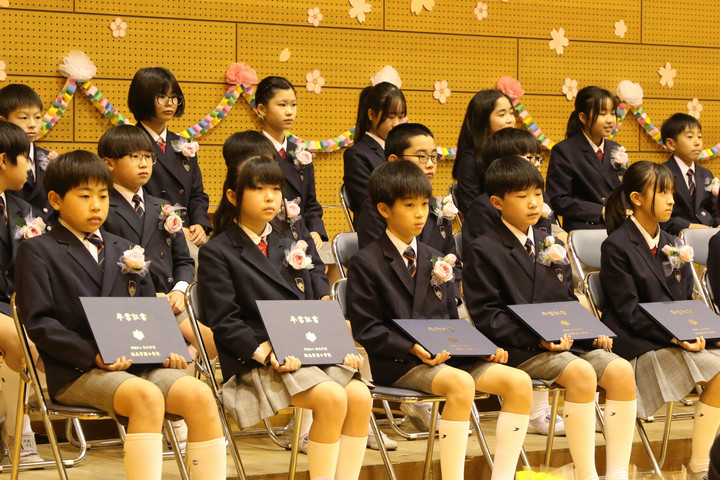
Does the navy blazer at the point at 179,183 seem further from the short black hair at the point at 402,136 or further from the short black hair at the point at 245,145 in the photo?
the short black hair at the point at 402,136

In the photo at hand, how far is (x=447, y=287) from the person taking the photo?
13.9 ft

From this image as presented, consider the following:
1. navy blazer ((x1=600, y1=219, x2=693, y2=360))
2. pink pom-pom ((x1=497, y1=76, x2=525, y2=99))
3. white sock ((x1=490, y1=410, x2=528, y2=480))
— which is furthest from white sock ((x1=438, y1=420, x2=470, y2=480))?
pink pom-pom ((x1=497, y1=76, x2=525, y2=99))

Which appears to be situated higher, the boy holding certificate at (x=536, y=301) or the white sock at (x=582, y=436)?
the boy holding certificate at (x=536, y=301)

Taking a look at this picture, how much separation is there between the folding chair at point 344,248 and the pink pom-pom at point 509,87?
9.13 feet

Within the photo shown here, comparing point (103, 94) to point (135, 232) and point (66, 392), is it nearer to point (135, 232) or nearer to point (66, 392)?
point (135, 232)

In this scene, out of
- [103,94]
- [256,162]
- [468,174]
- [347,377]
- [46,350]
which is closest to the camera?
[46,350]

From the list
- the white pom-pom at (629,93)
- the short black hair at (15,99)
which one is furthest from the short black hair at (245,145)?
the white pom-pom at (629,93)

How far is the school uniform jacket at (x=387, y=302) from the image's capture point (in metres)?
3.96

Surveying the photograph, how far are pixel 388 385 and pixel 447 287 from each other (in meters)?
0.51

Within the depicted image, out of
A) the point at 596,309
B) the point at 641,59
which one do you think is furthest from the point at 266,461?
the point at 641,59

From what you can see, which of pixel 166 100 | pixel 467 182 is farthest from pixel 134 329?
pixel 467 182

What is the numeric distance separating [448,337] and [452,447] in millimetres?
427

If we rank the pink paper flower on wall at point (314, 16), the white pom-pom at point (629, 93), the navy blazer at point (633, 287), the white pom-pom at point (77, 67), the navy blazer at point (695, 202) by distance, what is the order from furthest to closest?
the white pom-pom at point (629, 93) < the pink paper flower on wall at point (314, 16) < the navy blazer at point (695, 202) < the white pom-pom at point (77, 67) < the navy blazer at point (633, 287)

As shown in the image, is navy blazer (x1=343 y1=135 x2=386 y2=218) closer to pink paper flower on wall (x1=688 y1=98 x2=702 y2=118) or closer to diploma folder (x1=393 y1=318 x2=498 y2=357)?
diploma folder (x1=393 y1=318 x2=498 y2=357)
